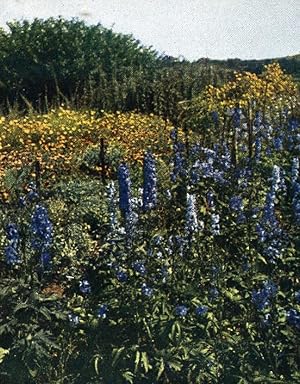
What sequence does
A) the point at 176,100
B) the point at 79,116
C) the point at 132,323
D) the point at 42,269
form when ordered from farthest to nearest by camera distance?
the point at 176,100, the point at 79,116, the point at 42,269, the point at 132,323

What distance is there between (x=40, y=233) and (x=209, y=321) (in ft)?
3.68

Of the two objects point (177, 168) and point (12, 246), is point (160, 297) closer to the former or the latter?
point (12, 246)

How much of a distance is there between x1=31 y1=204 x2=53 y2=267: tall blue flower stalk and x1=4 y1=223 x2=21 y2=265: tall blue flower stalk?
0.11 metres

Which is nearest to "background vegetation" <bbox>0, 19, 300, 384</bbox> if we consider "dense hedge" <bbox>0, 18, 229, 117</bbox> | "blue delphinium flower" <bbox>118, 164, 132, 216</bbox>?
"blue delphinium flower" <bbox>118, 164, 132, 216</bbox>

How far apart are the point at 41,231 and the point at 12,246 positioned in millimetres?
206

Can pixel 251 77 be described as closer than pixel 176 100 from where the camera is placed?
No

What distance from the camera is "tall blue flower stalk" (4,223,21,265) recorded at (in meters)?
4.52

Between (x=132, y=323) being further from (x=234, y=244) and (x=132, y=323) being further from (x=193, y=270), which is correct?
(x=234, y=244)

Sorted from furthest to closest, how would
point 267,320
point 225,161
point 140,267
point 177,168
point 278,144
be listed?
point 278,144 → point 225,161 → point 177,168 → point 140,267 → point 267,320

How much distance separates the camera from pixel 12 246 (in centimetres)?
457

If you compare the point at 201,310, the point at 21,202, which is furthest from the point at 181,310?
the point at 21,202

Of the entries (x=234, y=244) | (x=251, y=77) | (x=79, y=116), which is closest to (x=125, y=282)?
(x=234, y=244)

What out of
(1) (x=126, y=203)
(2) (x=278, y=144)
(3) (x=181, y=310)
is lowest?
(3) (x=181, y=310)

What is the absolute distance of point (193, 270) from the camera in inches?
188
